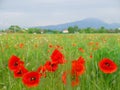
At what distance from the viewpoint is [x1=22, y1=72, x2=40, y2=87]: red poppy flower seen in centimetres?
147

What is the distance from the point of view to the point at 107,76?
2.31 meters

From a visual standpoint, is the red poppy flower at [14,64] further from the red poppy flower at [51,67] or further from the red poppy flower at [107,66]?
the red poppy flower at [107,66]

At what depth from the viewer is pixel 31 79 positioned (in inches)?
58.9

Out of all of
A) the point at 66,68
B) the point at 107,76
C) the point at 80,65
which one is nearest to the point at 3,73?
the point at 107,76

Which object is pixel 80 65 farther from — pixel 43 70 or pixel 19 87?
pixel 19 87

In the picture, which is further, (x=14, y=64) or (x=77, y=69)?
(x=14, y=64)

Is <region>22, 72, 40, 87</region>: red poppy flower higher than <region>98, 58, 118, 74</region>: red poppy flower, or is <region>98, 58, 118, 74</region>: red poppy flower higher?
<region>98, 58, 118, 74</region>: red poppy flower

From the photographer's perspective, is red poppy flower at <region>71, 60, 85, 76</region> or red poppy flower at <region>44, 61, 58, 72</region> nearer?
red poppy flower at <region>71, 60, 85, 76</region>

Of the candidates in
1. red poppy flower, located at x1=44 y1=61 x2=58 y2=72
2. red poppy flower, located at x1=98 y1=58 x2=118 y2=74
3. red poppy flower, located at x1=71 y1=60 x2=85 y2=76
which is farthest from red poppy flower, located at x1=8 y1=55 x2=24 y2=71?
red poppy flower, located at x1=98 y1=58 x2=118 y2=74

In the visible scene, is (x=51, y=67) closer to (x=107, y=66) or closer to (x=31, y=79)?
(x=31, y=79)

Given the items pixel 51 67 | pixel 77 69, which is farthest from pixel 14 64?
pixel 77 69

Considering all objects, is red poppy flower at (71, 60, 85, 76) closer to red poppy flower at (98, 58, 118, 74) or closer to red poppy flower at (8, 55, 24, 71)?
red poppy flower at (98, 58, 118, 74)

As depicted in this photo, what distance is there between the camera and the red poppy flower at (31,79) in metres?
1.47

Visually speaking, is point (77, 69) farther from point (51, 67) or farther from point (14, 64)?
point (14, 64)
